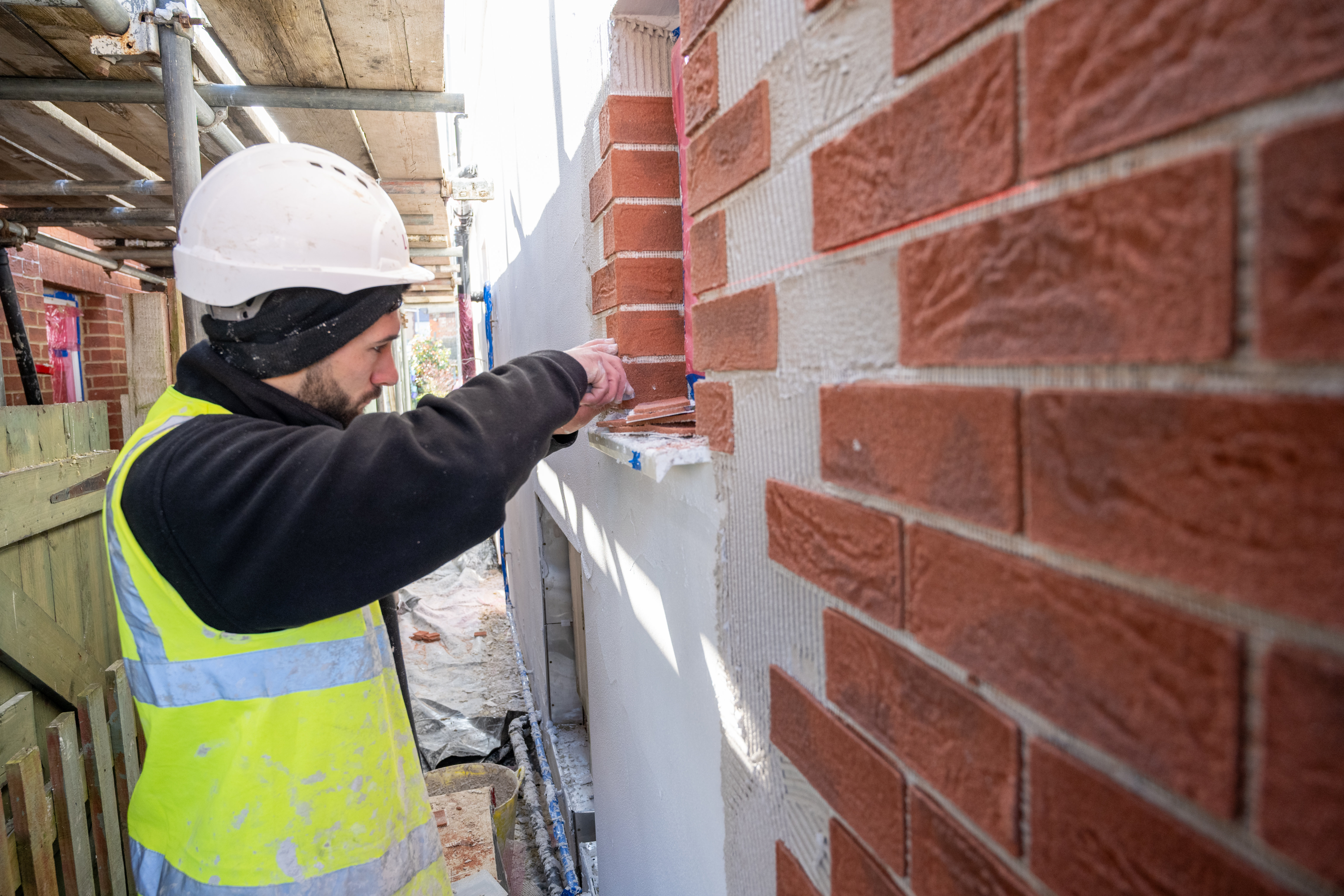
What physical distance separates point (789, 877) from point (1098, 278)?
82 cm

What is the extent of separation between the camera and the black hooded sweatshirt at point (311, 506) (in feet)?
4.09

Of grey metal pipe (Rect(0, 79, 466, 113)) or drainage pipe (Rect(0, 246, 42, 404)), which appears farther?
drainage pipe (Rect(0, 246, 42, 404))

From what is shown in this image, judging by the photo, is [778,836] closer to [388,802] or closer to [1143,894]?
[1143,894]

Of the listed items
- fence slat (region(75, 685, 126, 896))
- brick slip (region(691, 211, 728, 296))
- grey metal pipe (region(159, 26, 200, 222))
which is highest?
grey metal pipe (region(159, 26, 200, 222))

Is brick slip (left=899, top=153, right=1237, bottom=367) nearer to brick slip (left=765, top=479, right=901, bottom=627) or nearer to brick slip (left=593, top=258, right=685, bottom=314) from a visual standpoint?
brick slip (left=765, top=479, right=901, bottom=627)

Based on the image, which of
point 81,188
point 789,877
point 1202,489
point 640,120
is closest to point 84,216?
point 81,188

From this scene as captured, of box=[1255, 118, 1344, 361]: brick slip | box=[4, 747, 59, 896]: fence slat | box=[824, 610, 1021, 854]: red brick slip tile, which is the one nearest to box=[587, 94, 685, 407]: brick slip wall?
box=[824, 610, 1021, 854]: red brick slip tile

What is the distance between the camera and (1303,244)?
34cm

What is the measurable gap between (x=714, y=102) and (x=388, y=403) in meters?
17.9

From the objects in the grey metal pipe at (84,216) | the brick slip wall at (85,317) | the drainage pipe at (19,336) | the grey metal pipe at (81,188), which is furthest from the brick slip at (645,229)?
the drainage pipe at (19,336)

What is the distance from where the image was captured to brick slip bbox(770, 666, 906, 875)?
2.30ft

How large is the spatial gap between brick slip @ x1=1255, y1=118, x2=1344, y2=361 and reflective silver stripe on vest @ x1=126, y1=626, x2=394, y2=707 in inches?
60.0

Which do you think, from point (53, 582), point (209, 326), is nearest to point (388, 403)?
point (53, 582)

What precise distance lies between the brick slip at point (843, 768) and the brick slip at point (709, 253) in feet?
1.78
